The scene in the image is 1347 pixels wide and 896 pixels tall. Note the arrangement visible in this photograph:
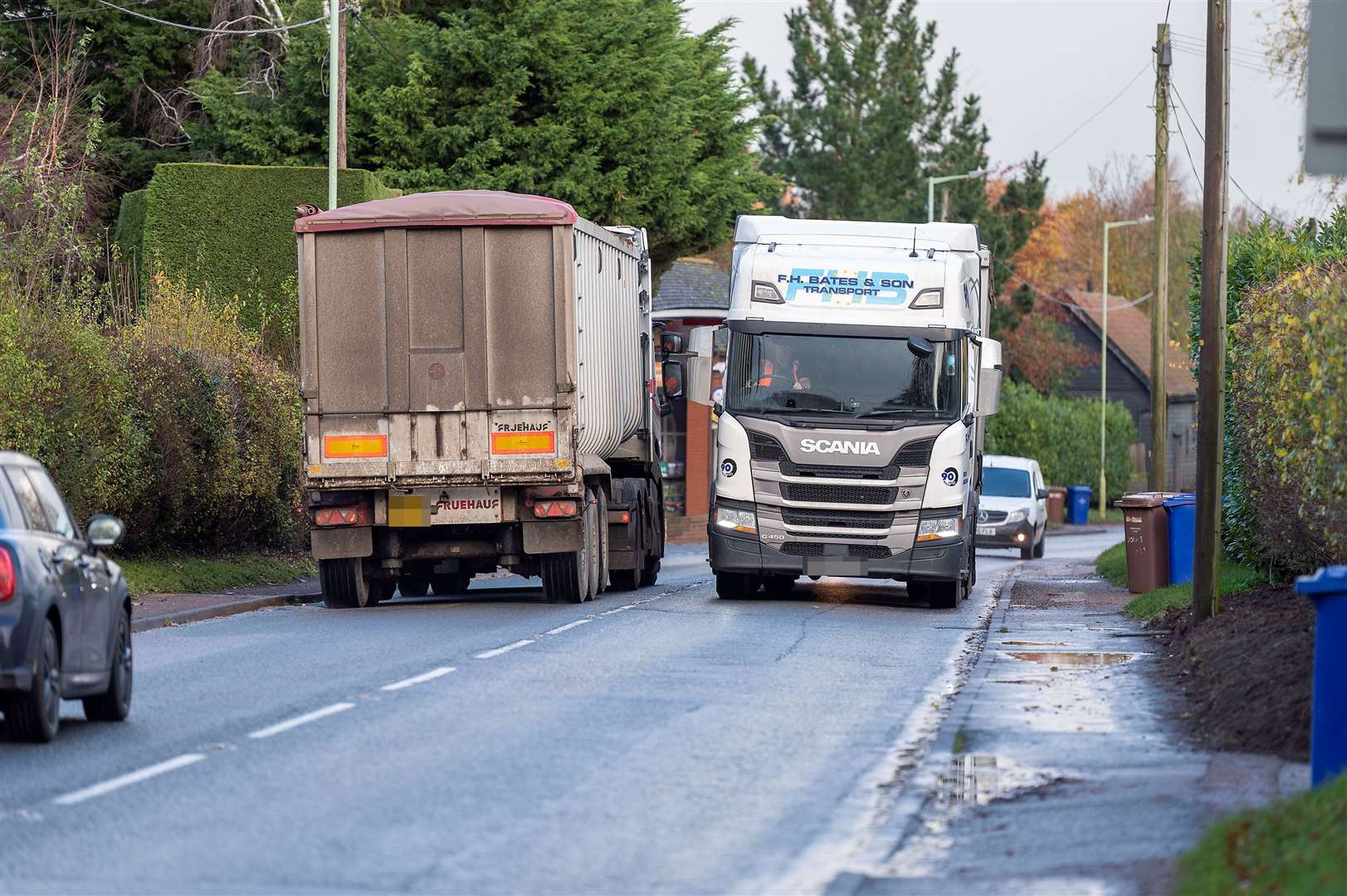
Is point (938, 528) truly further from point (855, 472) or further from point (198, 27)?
point (198, 27)

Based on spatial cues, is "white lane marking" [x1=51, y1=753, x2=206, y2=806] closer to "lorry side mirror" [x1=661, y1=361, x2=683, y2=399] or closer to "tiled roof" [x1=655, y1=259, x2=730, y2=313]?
"lorry side mirror" [x1=661, y1=361, x2=683, y2=399]

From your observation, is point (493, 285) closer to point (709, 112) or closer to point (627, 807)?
point (627, 807)

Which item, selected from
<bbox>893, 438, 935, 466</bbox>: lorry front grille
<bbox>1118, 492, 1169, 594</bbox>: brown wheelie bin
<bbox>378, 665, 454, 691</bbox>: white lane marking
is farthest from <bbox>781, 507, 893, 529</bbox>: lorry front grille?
<bbox>378, 665, 454, 691</bbox>: white lane marking

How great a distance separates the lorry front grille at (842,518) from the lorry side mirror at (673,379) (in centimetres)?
221

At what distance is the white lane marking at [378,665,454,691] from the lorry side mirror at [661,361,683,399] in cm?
833

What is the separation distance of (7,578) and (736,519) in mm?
11918

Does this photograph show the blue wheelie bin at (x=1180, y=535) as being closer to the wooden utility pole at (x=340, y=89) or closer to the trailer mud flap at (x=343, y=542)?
the trailer mud flap at (x=343, y=542)

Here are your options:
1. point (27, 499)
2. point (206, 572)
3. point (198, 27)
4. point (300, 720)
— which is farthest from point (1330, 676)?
point (198, 27)

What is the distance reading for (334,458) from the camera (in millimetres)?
20516

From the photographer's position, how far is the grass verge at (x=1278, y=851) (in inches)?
266

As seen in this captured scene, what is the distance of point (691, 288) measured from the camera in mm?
56812

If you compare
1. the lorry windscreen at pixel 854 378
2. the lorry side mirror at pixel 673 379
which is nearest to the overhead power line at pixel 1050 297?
the lorry side mirror at pixel 673 379

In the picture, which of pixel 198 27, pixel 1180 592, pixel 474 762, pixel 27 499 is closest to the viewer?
pixel 474 762

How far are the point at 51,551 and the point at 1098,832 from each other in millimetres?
5831
